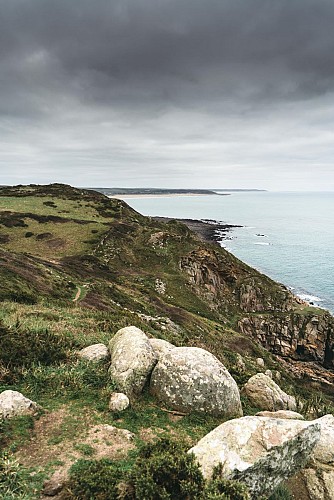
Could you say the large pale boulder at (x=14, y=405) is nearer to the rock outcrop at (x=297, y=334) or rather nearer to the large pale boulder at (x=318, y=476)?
the large pale boulder at (x=318, y=476)

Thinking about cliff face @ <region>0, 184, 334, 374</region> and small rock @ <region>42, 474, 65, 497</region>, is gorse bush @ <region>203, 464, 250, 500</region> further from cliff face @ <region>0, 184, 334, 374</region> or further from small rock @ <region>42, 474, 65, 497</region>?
cliff face @ <region>0, 184, 334, 374</region>

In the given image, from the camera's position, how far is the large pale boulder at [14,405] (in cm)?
997

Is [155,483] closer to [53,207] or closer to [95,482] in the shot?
[95,482]

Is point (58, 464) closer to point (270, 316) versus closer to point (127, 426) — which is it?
point (127, 426)

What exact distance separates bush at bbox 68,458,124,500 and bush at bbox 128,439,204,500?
455 mm

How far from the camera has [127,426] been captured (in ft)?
34.5

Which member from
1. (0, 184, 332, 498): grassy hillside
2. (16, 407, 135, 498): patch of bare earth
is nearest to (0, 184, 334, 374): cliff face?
(0, 184, 332, 498): grassy hillside

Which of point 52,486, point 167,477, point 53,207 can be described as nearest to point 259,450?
point 167,477

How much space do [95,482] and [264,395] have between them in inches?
379

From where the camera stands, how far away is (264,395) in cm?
1437

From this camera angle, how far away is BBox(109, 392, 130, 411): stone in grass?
36.7ft

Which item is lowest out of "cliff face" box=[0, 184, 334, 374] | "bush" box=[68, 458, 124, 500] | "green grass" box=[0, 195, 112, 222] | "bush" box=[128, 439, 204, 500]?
"cliff face" box=[0, 184, 334, 374]

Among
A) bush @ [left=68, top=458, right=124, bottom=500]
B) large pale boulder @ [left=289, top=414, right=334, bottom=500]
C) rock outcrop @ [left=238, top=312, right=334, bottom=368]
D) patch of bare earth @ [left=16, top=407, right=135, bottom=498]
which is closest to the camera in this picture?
bush @ [left=68, top=458, right=124, bottom=500]

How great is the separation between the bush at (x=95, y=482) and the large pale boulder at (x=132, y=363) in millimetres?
4259
